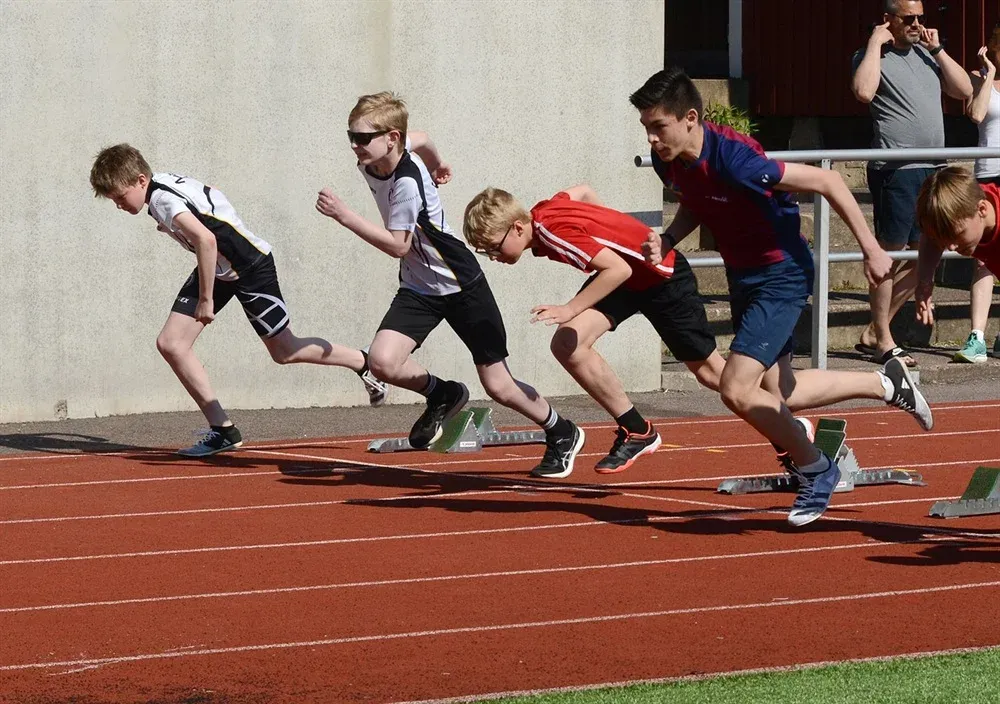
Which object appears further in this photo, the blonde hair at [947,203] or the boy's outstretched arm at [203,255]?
the boy's outstretched arm at [203,255]

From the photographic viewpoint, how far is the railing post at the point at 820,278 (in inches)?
466

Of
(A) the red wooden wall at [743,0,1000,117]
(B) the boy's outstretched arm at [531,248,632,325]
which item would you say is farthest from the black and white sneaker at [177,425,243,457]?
(A) the red wooden wall at [743,0,1000,117]

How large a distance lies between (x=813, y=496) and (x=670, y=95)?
1.72 m

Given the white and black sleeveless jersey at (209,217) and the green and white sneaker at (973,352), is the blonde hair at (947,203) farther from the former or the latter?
the green and white sneaker at (973,352)

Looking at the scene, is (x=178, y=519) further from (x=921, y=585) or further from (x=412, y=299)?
(x=921, y=585)

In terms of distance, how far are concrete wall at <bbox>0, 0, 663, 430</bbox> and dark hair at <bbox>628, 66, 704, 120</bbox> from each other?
182 inches

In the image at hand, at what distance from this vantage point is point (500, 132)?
39.0ft

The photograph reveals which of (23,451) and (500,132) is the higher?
(500,132)

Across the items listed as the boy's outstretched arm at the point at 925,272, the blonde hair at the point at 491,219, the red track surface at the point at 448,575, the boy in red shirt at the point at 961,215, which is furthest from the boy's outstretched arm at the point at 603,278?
the boy in red shirt at the point at 961,215

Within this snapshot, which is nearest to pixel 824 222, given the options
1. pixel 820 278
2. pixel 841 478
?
pixel 820 278

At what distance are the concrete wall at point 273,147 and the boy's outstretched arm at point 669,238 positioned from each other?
428 centimetres

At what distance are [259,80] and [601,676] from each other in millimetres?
6847

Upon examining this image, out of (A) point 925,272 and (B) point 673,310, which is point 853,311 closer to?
(B) point 673,310

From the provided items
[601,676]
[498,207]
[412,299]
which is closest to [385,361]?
[412,299]
